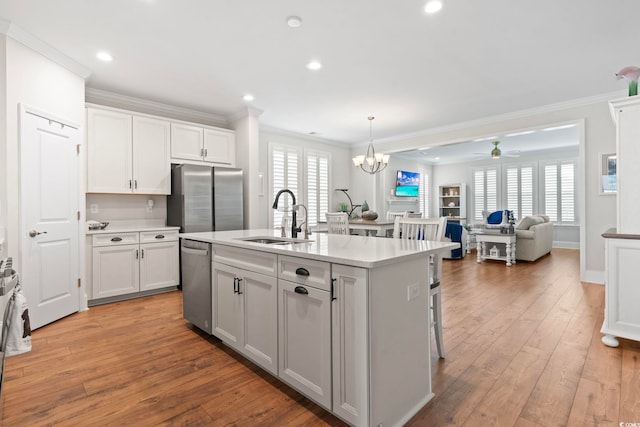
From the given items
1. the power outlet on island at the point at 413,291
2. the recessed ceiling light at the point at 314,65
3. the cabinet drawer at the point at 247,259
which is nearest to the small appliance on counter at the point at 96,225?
the cabinet drawer at the point at 247,259

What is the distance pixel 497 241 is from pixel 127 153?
6464mm

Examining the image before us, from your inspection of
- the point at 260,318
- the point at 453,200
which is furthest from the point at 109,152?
the point at 453,200

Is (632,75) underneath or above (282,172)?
above

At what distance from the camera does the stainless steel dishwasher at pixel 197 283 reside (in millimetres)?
2731

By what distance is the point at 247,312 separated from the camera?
2.26m

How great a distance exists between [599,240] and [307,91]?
15.1ft

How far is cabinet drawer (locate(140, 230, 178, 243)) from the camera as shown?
163 inches

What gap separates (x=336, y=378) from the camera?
1613mm

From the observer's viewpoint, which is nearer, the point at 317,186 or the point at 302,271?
the point at 302,271

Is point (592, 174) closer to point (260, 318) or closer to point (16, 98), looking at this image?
point (260, 318)

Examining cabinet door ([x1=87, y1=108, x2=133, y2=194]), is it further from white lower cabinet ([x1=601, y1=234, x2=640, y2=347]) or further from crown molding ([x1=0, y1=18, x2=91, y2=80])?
white lower cabinet ([x1=601, y1=234, x2=640, y2=347])

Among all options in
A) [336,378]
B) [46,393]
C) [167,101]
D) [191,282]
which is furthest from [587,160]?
[46,393]

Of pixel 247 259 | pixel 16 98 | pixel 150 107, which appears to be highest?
pixel 150 107

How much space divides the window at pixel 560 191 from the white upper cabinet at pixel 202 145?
856cm
